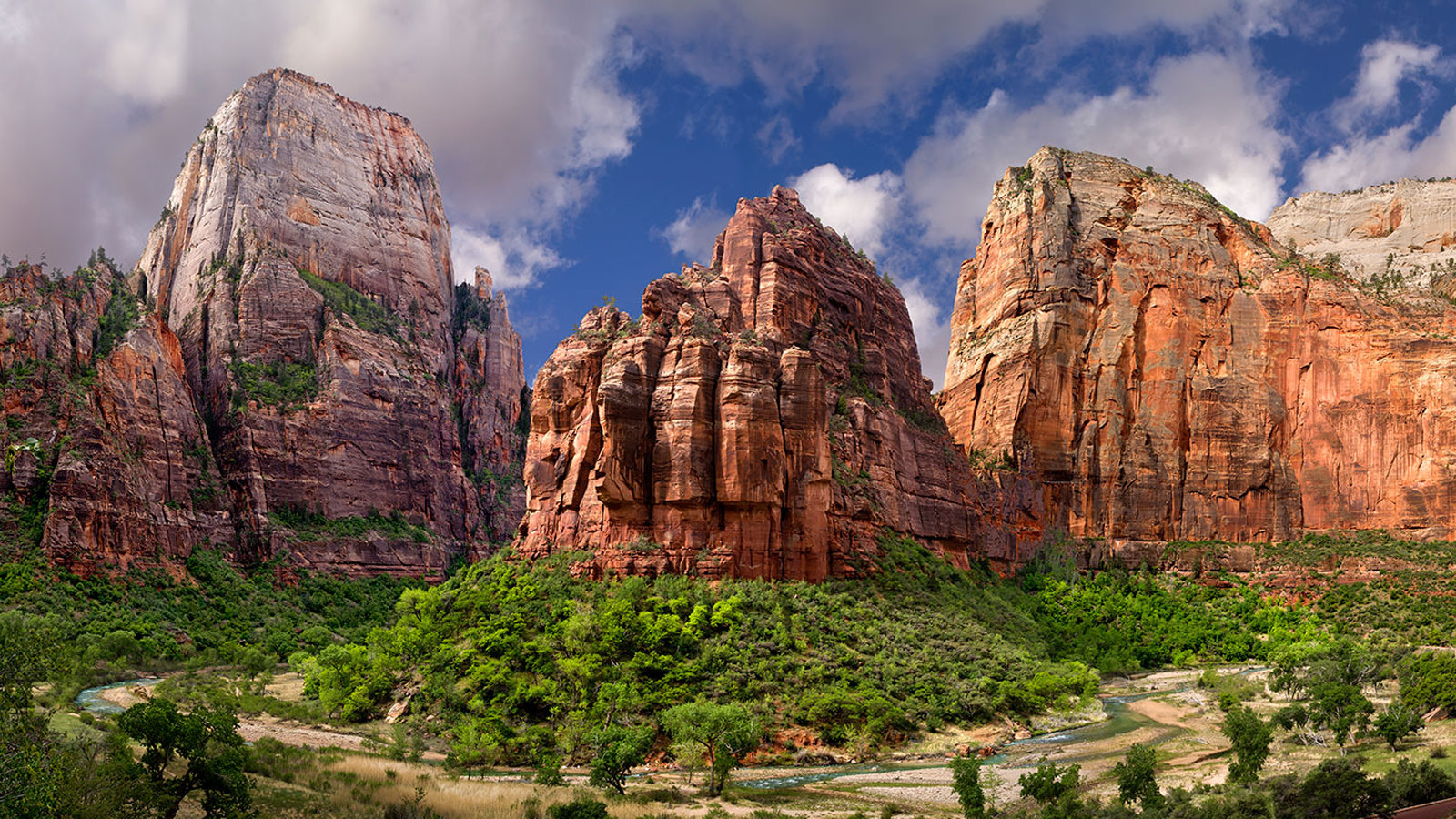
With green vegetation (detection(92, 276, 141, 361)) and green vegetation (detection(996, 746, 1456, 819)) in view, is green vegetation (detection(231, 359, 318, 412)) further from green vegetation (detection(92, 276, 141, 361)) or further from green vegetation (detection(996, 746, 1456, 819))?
green vegetation (detection(996, 746, 1456, 819))

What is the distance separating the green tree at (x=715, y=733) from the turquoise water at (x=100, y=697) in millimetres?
30022

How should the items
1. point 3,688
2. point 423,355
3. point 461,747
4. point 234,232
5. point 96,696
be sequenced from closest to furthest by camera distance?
point 3,688
point 461,747
point 96,696
point 234,232
point 423,355

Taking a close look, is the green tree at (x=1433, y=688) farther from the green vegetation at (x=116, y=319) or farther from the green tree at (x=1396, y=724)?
the green vegetation at (x=116, y=319)

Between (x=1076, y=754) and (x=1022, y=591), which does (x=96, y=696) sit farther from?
(x=1022, y=591)

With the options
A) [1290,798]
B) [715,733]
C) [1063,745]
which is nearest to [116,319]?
[715,733]

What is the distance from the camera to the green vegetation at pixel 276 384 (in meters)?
118

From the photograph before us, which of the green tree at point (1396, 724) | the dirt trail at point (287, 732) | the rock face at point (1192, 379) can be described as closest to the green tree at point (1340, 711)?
the green tree at point (1396, 724)

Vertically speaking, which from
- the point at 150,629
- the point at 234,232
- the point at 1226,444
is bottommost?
the point at 150,629

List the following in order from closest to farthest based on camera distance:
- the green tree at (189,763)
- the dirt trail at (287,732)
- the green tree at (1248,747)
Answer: the green tree at (189,763)
the green tree at (1248,747)
the dirt trail at (287,732)

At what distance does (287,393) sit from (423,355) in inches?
1123

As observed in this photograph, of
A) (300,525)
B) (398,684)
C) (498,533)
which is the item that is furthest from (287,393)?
(398,684)

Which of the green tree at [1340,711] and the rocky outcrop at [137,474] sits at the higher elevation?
the rocky outcrop at [137,474]

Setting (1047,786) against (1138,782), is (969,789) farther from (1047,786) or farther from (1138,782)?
(1138,782)

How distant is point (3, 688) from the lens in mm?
21797
